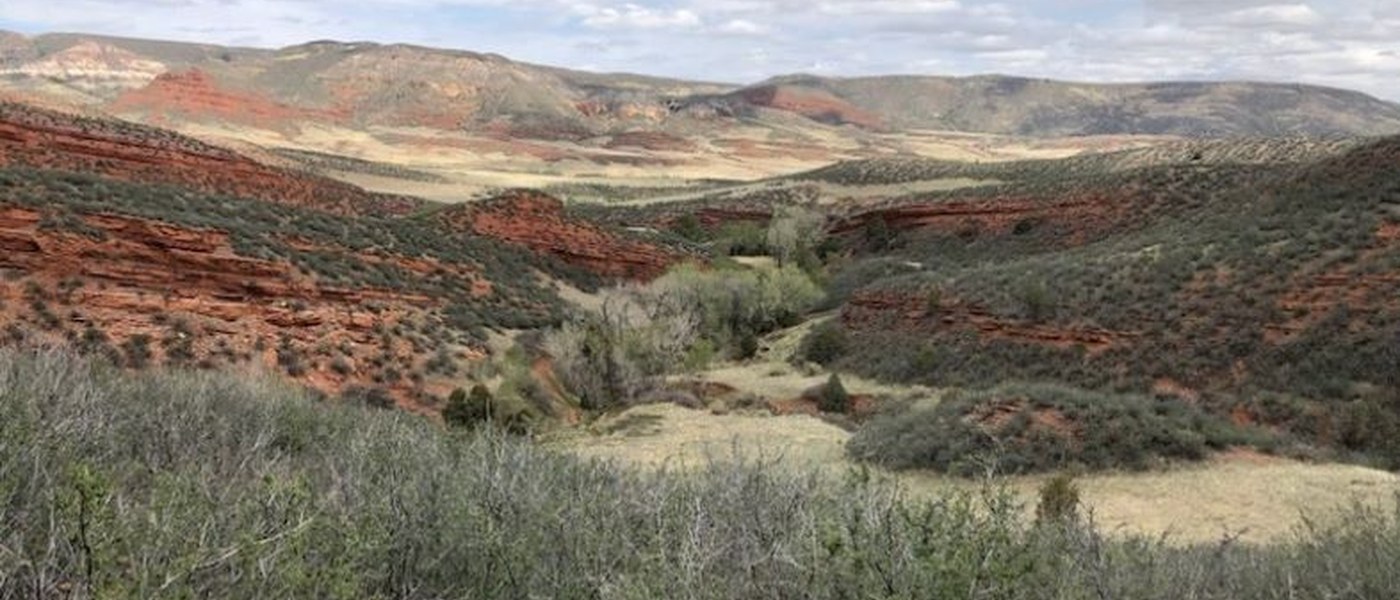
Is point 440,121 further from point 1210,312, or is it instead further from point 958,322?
point 1210,312

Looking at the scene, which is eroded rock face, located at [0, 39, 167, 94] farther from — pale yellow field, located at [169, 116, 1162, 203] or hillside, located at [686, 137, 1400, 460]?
hillside, located at [686, 137, 1400, 460]

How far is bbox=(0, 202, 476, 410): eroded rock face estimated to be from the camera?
22.2 m

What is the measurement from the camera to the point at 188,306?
79.4 feet

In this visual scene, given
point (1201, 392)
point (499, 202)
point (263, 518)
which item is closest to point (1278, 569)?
point (263, 518)

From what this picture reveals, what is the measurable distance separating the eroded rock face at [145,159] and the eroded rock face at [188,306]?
562 inches

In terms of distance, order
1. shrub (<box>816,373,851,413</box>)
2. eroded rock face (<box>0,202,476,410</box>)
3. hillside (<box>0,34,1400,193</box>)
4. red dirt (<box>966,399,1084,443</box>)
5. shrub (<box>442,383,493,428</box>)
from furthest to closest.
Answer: hillside (<box>0,34,1400,193</box>)
shrub (<box>816,373,851,413</box>)
eroded rock face (<box>0,202,476,410</box>)
shrub (<box>442,383,493,428</box>)
red dirt (<box>966,399,1084,443</box>)

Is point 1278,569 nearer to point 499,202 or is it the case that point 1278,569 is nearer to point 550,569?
point 550,569

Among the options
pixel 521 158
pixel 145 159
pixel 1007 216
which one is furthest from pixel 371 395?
pixel 521 158

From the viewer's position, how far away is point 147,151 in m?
44.3

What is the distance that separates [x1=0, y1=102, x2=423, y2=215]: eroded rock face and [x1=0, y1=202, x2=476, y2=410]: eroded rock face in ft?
46.8

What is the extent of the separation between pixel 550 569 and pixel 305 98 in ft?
585

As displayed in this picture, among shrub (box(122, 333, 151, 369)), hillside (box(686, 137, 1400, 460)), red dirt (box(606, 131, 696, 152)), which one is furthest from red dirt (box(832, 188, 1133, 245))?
red dirt (box(606, 131, 696, 152))

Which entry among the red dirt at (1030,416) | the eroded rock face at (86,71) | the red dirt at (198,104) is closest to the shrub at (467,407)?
the red dirt at (1030,416)

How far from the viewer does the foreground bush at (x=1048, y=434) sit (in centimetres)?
1805
